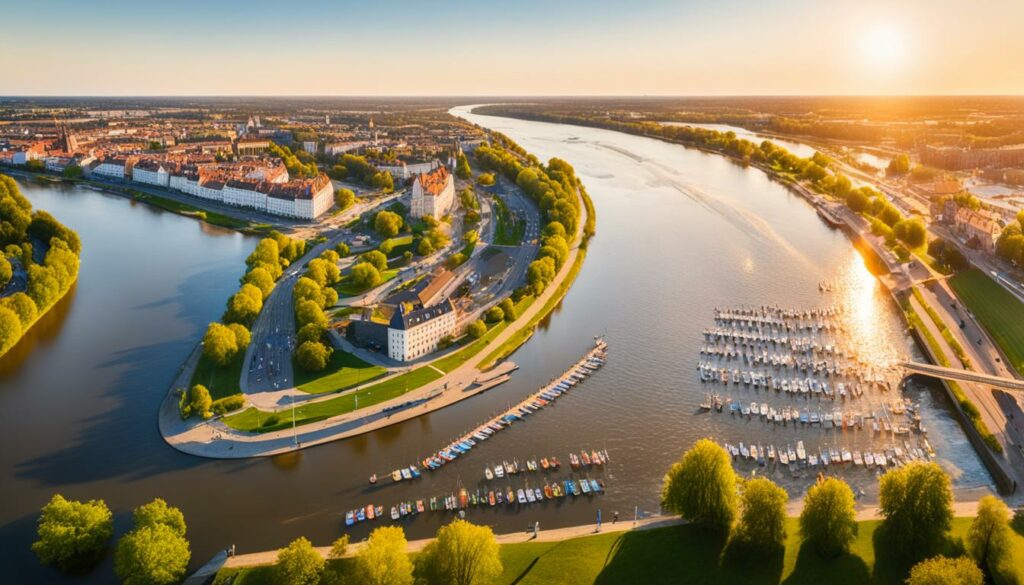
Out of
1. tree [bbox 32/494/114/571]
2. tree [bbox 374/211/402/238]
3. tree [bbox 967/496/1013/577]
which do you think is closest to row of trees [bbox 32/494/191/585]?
tree [bbox 32/494/114/571]

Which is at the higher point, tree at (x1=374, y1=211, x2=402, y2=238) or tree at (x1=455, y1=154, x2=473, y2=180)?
tree at (x1=455, y1=154, x2=473, y2=180)

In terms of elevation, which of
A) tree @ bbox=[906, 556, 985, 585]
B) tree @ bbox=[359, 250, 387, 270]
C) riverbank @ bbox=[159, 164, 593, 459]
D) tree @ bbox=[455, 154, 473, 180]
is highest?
tree @ bbox=[455, 154, 473, 180]

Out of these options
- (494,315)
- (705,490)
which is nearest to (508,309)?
(494,315)

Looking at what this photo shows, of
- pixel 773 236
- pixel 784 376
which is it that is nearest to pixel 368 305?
pixel 784 376

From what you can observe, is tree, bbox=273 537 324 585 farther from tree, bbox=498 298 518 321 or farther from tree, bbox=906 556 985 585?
tree, bbox=498 298 518 321

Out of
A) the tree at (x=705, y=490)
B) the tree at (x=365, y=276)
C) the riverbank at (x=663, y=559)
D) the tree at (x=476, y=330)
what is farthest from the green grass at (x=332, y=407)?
the tree at (x=705, y=490)

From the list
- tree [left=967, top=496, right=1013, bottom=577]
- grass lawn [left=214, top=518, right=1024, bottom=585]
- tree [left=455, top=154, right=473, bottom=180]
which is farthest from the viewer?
tree [left=455, top=154, right=473, bottom=180]

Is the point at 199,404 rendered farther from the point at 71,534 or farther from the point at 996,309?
the point at 996,309

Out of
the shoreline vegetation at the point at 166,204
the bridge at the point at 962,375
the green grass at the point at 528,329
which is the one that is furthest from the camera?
the shoreline vegetation at the point at 166,204

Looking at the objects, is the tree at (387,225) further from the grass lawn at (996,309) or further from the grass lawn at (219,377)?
the grass lawn at (996,309)
